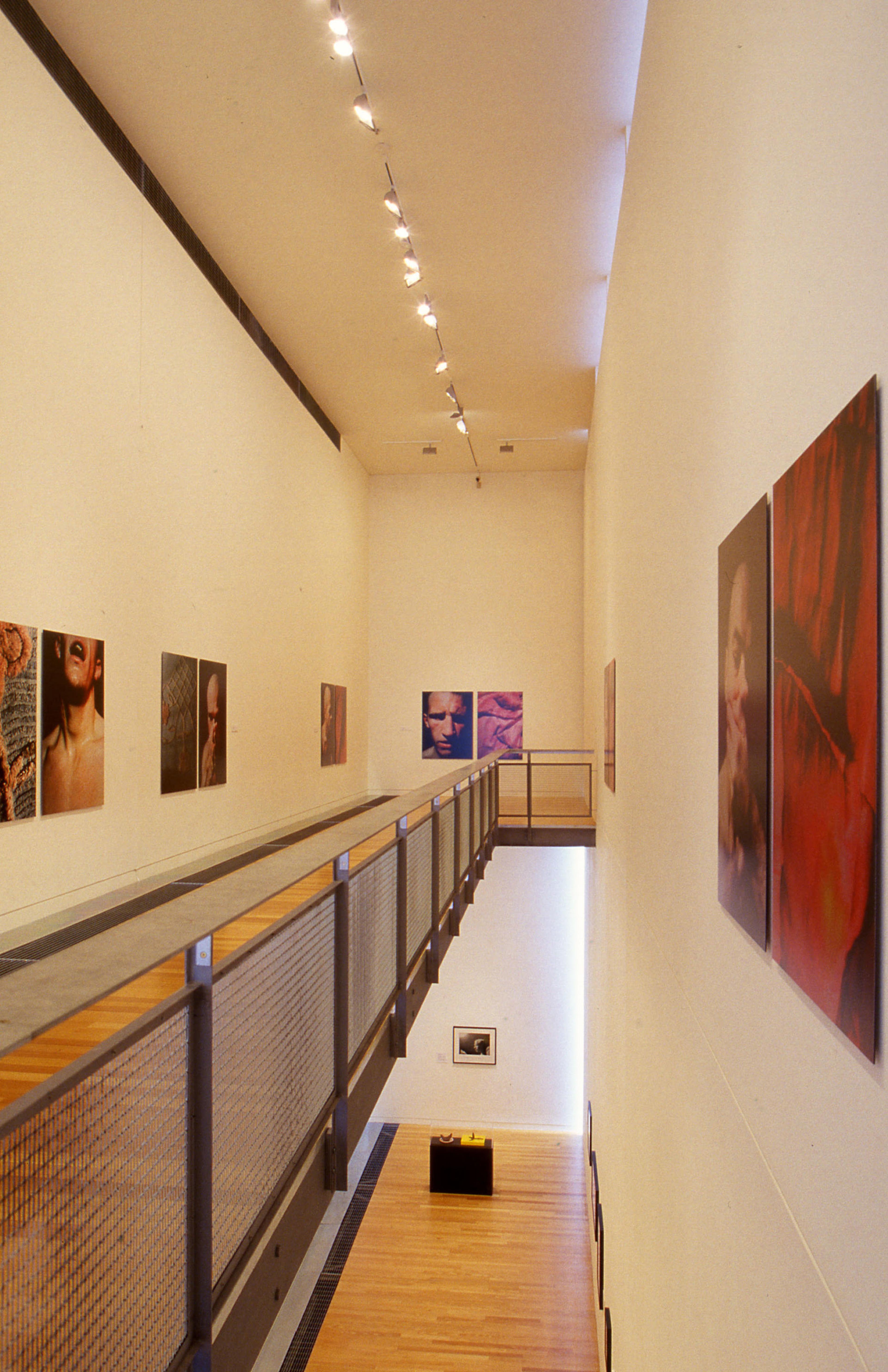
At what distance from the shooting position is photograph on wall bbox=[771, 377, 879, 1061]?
63.2 inches

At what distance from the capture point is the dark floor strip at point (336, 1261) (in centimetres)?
1102

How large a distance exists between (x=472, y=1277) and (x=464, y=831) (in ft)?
25.1

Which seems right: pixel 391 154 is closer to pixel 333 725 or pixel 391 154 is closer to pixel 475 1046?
pixel 333 725

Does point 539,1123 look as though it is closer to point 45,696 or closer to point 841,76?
point 45,696

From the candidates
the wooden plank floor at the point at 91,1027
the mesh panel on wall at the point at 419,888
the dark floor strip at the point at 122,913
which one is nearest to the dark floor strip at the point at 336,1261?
the dark floor strip at the point at 122,913

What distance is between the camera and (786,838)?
87.2 inches

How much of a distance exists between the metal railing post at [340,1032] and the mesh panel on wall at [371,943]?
0.26 ft

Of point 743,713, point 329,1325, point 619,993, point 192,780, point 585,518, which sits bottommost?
point 329,1325

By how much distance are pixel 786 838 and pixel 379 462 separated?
15.8 meters

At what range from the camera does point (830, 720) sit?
1.83 m

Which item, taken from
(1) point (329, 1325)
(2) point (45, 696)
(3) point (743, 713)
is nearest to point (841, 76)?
(3) point (743, 713)

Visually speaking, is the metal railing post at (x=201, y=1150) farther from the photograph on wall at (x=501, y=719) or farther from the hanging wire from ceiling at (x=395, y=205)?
the photograph on wall at (x=501, y=719)

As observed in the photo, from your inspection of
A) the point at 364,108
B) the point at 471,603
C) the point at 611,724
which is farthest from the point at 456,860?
the point at 471,603

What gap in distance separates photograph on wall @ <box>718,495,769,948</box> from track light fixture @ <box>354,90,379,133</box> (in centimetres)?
571
